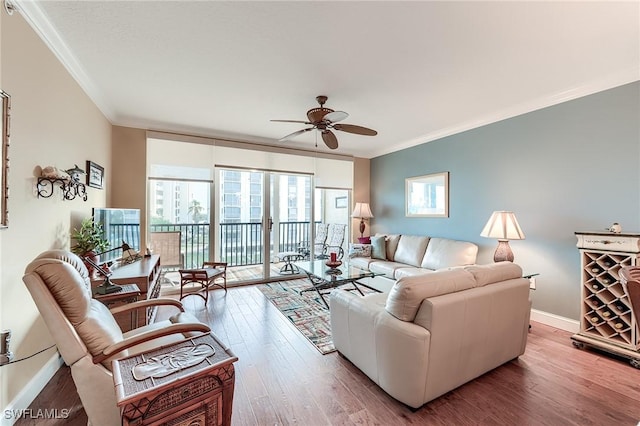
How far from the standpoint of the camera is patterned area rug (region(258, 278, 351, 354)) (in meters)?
2.76

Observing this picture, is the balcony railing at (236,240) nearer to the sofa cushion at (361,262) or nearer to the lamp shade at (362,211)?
the lamp shade at (362,211)

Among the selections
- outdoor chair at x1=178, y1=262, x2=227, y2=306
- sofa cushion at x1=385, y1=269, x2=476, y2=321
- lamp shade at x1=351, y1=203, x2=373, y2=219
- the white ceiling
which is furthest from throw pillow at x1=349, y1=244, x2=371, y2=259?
sofa cushion at x1=385, y1=269, x2=476, y2=321

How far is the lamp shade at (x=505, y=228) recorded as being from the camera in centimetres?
303

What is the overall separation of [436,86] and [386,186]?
9.27 ft

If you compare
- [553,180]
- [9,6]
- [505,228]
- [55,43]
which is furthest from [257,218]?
[553,180]

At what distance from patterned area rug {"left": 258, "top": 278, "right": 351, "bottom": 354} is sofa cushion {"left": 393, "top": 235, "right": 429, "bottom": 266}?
58.2 inches

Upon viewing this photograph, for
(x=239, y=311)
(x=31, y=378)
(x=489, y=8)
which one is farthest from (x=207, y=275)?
(x=489, y=8)

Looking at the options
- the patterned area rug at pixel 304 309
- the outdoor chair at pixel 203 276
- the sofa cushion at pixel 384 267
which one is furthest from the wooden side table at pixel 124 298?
the sofa cushion at pixel 384 267

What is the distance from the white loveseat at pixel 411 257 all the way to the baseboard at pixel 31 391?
11.2 feet

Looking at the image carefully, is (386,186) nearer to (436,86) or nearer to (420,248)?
(420,248)

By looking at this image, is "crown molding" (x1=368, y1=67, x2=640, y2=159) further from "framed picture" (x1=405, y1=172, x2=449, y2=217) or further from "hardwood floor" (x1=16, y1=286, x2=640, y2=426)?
"hardwood floor" (x1=16, y1=286, x2=640, y2=426)

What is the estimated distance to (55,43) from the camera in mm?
2029

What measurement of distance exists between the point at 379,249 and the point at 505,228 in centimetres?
205

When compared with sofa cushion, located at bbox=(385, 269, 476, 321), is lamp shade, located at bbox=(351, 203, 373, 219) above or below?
above
